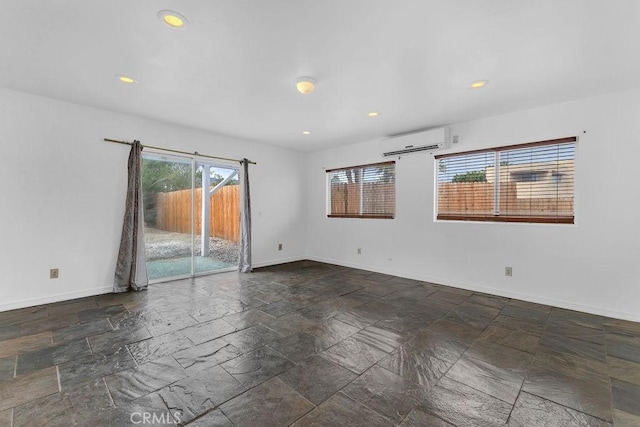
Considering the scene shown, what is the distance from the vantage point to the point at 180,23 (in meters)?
1.98

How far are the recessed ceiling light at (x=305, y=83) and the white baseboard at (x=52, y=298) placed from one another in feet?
12.3

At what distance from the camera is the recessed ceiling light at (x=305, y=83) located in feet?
9.17

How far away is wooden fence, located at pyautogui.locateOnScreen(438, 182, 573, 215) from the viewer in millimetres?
3553

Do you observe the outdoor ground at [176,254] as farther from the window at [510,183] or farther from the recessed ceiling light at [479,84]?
the recessed ceiling light at [479,84]

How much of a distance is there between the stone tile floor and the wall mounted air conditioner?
7.59 ft

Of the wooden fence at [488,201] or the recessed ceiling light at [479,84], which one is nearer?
the recessed ceiling light at [479,84]

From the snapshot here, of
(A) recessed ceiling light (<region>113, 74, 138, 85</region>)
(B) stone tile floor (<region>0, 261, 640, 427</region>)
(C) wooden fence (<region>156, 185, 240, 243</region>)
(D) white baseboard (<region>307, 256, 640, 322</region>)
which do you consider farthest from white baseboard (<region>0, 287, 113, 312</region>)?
(D) white baseboard (<region>307, 256, 640, 322</region>)

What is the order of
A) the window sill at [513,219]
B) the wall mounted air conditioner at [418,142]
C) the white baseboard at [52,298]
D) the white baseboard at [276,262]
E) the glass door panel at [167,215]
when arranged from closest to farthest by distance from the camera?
the white baseboard at [52,298], the window sill at [513,219], the wall mounted air conditioner at [418,142], the glass door panel at [167,215], the white baseboard at [276,262]

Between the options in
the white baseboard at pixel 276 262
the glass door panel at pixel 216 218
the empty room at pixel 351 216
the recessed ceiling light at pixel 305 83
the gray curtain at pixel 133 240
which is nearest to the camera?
the empty room at pixel 351 216

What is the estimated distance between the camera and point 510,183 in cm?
387

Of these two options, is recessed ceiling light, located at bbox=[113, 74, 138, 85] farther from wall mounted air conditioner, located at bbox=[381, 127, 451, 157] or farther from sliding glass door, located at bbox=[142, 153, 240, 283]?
wall mounted air conditioner, located at bbox=[381, 127, 451, 157]

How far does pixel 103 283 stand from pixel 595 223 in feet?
20.7

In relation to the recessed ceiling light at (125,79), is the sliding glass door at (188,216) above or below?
below

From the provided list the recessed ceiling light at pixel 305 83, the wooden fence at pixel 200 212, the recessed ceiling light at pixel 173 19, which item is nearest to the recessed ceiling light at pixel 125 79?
the recessed ceiling light at pixel 173 19
